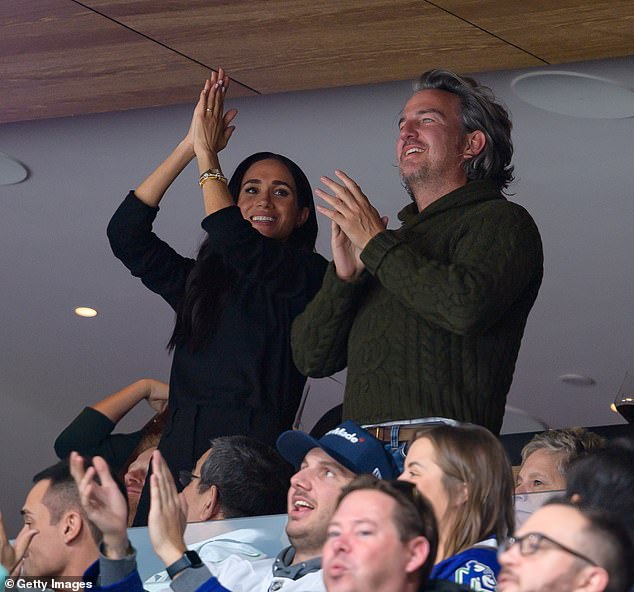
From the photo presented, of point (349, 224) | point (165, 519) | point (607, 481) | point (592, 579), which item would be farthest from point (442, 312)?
point (592, 579)

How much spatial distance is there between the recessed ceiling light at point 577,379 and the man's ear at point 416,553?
4.09 metres

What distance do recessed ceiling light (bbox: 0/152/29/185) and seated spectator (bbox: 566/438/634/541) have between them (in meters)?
3.48

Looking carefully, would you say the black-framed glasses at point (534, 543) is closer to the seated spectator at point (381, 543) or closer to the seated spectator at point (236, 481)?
the seated spectator at point (381, 543)

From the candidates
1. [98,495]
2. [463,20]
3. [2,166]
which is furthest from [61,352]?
[98,495]

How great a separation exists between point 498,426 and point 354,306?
35 centimetres

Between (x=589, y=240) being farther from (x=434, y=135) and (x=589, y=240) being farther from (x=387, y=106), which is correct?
(x=434, y=135)

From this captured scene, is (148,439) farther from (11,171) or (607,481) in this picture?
(607,481)

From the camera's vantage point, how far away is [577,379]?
19.3ft

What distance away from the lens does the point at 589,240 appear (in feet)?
16.8

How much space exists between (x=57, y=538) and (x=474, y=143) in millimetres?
1084

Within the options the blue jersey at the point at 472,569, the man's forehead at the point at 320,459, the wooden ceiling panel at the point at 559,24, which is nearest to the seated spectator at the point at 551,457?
the man's forehead at the point at 320,459

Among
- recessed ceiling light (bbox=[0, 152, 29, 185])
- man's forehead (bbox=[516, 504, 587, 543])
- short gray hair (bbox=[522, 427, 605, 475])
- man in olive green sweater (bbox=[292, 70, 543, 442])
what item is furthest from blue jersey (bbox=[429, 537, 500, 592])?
recessed ceiling light (bbox=[0, 152, 29, 185])

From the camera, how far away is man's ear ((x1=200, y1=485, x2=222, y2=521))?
298 centimetres

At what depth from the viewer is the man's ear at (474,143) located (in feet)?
9.14
